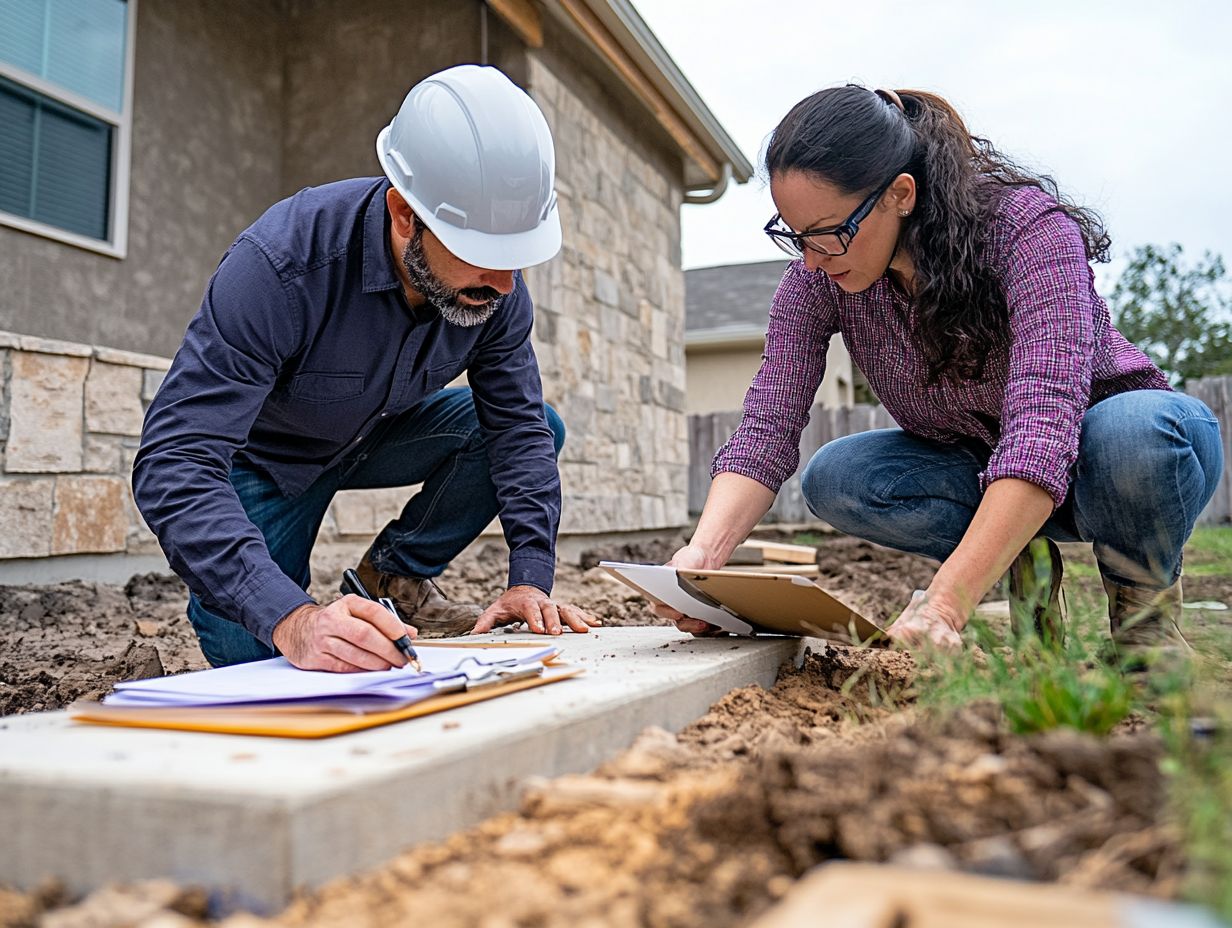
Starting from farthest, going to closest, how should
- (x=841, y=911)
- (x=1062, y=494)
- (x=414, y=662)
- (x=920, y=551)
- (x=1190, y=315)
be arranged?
(x=1190, y=315)
(x=920, y=551)
(x=1062, y=494)
(x=414, y=662)
(x=841, y=911)

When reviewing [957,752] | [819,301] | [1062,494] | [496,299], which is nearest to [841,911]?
[957,752]

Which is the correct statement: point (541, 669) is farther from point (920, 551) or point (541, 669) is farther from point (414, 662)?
point (920, 551)

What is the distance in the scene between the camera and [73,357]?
3957 mm

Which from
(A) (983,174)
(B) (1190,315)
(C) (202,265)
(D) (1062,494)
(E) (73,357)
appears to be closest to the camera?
(D) (1062,494)

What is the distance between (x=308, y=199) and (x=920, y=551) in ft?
6.66

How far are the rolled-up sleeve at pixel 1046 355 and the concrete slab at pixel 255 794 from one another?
42.7 inches

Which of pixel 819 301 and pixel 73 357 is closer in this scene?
pixel 819 301

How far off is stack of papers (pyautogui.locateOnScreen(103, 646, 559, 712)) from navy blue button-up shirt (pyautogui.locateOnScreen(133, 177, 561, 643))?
0.79ft

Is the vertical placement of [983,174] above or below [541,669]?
above

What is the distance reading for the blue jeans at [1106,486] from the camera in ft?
7.47

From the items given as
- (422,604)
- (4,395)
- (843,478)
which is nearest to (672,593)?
(843,478)

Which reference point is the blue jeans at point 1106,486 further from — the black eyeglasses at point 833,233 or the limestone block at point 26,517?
the limestone block at point 26,517

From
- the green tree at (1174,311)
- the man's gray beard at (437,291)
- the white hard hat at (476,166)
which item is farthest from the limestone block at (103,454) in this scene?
the green tree at (1174,311)

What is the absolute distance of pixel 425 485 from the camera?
320cm
